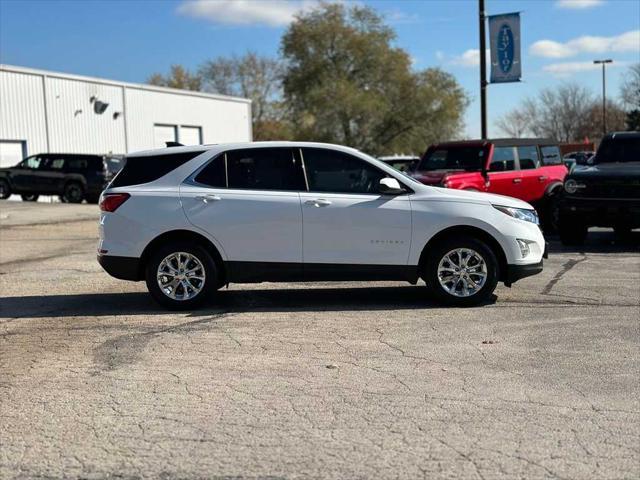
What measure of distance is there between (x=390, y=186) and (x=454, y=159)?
7675 millimetres

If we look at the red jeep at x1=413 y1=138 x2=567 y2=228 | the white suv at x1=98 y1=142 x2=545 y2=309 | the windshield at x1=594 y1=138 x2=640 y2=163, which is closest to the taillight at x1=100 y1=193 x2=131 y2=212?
the white suv at x1=98 y1=142 x2=545 y2=309

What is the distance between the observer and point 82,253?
14109 millimetres

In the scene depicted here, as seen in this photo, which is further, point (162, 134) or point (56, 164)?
point (162, 134)

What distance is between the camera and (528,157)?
1593 cm

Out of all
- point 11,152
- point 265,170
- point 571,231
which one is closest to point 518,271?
point 265,170

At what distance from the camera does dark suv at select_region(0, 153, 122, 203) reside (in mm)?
29891

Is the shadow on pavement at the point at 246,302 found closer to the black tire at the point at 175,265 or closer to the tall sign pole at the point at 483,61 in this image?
the black tire at the point at 175,265

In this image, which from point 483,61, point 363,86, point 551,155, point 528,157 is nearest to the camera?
point 528,157

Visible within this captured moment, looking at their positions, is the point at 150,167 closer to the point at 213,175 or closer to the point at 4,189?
the point at 213,175

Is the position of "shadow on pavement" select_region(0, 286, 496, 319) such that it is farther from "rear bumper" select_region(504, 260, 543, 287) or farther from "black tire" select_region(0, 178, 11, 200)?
"black tire" select_region(0, 178, 11, 200)

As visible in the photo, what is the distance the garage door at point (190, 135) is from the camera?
49750 millimetres

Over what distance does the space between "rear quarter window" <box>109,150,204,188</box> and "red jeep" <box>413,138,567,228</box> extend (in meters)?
7.04

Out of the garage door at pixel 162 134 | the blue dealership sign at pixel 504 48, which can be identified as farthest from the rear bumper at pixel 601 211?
the garage door at pixel 162 134

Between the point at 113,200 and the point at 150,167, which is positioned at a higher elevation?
the point at 150,167
